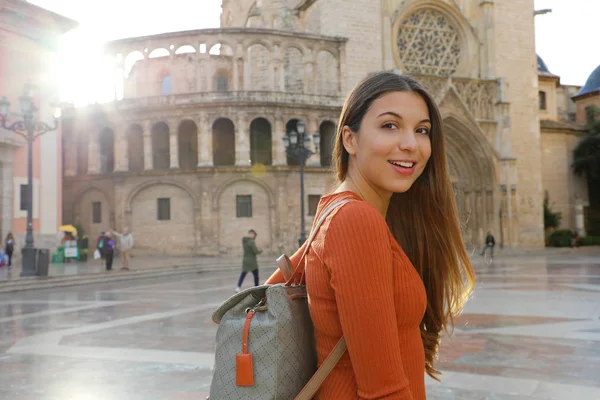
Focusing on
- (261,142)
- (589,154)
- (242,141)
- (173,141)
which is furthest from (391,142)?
(589,154)

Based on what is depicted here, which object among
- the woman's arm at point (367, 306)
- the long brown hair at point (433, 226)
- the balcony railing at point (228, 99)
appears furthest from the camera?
the balcony railing at point (228, 99)

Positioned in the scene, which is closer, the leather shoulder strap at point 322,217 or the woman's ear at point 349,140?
the leather shoulder strap at point 322,217

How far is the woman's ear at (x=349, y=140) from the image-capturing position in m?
1.87

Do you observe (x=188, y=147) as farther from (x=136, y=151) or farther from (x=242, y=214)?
(x=242, y=214)

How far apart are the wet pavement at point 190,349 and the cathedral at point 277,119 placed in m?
20.0

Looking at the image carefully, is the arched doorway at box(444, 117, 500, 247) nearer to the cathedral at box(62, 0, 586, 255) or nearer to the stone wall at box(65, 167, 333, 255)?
the cathedral at box(62, 0, 586, 255)

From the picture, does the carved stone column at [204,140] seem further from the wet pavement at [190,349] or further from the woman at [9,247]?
the wet pavement at [190,349]

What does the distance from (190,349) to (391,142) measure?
20.3ft

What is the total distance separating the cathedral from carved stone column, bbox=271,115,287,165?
0.18ft

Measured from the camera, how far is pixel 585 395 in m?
5.03

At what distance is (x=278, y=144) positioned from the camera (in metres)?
33.9

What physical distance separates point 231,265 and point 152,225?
27.3 feet

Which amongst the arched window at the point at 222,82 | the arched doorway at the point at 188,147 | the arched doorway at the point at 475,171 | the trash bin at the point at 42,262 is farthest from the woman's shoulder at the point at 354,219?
the arched window at the point at 222,82

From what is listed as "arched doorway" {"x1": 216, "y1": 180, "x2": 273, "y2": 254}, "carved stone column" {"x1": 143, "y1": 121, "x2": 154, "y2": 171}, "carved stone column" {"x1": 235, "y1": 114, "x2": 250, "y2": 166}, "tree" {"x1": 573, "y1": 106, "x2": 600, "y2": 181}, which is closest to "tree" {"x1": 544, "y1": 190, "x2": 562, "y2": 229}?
"tree" {"x1": 573, "y1": 106, "x2": 600, "y2": 181}
